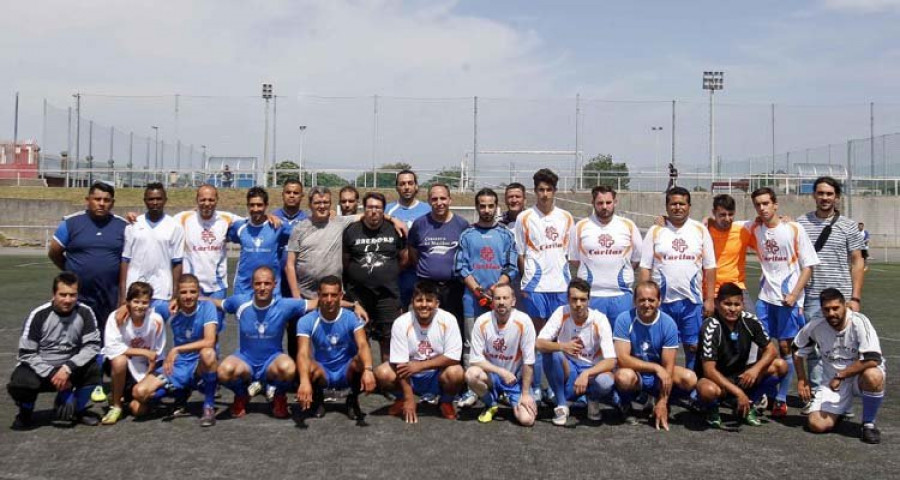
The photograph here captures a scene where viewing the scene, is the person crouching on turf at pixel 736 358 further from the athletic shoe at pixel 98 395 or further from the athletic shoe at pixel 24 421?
the athletic shoe at pixel 24 421

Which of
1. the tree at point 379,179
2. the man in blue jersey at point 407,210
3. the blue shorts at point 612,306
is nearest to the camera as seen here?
the blue shorts at point 612,306

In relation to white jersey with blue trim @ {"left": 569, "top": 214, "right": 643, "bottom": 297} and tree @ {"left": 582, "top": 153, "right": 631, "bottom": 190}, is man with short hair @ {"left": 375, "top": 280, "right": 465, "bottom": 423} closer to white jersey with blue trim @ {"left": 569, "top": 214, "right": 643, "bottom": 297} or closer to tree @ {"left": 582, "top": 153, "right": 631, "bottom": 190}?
white jersey with blue trim @ {"left": 569, "top": 214, "right": 643, "bottom": 297}

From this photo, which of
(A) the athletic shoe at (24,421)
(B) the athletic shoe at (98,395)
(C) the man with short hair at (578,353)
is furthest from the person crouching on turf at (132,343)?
(C) the man with short hair at (578,353)

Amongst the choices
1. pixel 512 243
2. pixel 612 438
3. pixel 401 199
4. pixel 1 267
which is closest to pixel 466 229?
pixel 512 243

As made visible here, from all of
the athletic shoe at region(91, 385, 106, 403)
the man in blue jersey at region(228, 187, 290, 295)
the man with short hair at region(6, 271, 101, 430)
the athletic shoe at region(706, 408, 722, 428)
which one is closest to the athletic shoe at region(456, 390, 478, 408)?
the athletic shoe at region(706, 408, 722, 428)

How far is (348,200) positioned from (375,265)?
0.75 metres

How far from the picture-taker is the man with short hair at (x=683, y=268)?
5.74m

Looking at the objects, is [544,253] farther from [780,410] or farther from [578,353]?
[780,410]

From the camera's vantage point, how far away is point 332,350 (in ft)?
18.1

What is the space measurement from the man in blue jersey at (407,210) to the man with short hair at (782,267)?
275 centimetres

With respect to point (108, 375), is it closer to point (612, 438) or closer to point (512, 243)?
point (512, 243)

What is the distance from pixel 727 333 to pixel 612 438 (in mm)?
1230

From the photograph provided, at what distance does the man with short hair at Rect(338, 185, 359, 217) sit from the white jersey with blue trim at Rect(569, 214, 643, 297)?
6.34ft

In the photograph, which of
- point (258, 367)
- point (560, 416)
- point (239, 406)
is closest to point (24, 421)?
point (239, 406)
